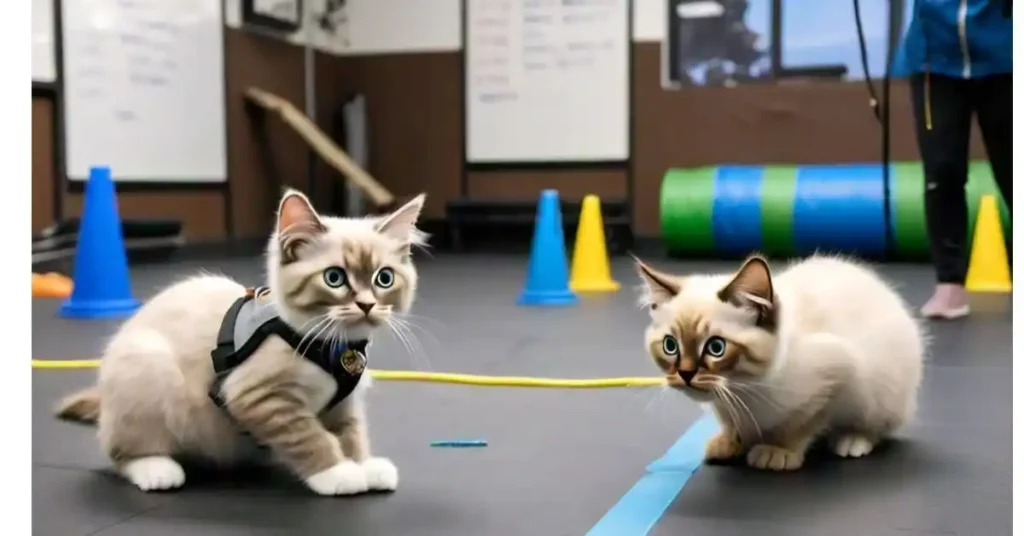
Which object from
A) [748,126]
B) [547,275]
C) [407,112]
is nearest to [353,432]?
[547,275]

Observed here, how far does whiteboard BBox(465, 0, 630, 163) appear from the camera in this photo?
24.0 feet

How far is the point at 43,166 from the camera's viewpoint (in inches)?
206

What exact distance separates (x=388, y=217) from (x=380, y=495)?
0.41 meters

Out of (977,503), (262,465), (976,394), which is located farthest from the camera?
(976,394)

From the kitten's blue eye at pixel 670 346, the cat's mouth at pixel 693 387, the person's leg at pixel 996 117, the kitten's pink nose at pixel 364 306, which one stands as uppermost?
the person's leg at pixel 996 117

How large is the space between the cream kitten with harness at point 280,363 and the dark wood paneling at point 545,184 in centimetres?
575

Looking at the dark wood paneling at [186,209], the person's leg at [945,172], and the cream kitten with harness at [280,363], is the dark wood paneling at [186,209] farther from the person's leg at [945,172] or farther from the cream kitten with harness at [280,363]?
the cream kitten with harness at [280,363]

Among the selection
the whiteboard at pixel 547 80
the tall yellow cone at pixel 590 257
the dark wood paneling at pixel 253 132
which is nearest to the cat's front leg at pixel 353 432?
the tall yellow cone at pixel 590 257

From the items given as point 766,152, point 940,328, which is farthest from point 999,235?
point 766,152

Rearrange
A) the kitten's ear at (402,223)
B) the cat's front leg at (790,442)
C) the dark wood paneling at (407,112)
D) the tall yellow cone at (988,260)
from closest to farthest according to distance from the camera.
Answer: the kitten's ear at (402,223) < the cat's front leg at (790,442) < the tall yellow cone at (988,260) < the dark wood paneling at (407,112)

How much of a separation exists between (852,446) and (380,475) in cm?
80

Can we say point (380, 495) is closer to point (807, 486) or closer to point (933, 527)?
point (807, 486)

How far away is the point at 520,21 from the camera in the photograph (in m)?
7.50

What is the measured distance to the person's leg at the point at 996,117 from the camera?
10.5ft
